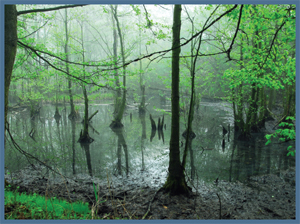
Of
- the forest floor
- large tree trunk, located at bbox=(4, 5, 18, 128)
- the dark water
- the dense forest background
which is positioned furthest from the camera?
the dark water

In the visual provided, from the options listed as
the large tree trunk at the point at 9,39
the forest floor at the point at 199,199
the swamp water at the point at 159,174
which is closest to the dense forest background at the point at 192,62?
the large tree trunk at the point at 9,39

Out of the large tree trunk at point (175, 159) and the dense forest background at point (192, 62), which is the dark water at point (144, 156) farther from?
the dense forest background at point (192, 62)

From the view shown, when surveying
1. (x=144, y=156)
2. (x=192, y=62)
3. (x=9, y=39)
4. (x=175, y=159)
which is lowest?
(x=144, y=156)

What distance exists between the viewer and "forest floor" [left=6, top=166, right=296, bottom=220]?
3.63 metres

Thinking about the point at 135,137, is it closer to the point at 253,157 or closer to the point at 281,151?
the point at 253,157

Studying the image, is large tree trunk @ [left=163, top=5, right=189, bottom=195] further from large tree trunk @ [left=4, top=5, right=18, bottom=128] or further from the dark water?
large tree trunk @ [left=4, top=5, right=18, bottom=128]

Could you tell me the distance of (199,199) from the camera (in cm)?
431

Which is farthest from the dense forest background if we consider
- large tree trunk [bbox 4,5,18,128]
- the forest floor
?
the forest floor

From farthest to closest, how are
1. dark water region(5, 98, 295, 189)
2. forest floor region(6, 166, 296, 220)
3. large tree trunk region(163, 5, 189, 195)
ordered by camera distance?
dark water region(5, 98, 295, 189) → large tree trunk region(163, 5, 189, 195) → forest floor region(6, 166, 296, 220)

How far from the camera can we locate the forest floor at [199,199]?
3.63 m

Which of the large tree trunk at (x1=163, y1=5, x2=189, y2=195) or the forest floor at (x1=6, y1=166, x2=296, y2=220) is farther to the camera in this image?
the large tree trunk at (x1=163, y1=5, x2=189, y2=195)

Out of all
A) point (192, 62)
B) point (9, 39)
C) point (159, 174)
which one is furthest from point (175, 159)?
point (192, 62)

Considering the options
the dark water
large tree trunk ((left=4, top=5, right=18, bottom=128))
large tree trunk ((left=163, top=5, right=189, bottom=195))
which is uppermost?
large tree trunk ((left=4, top=5, right=18, bottom=128))

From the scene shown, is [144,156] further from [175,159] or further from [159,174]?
[175,159]
